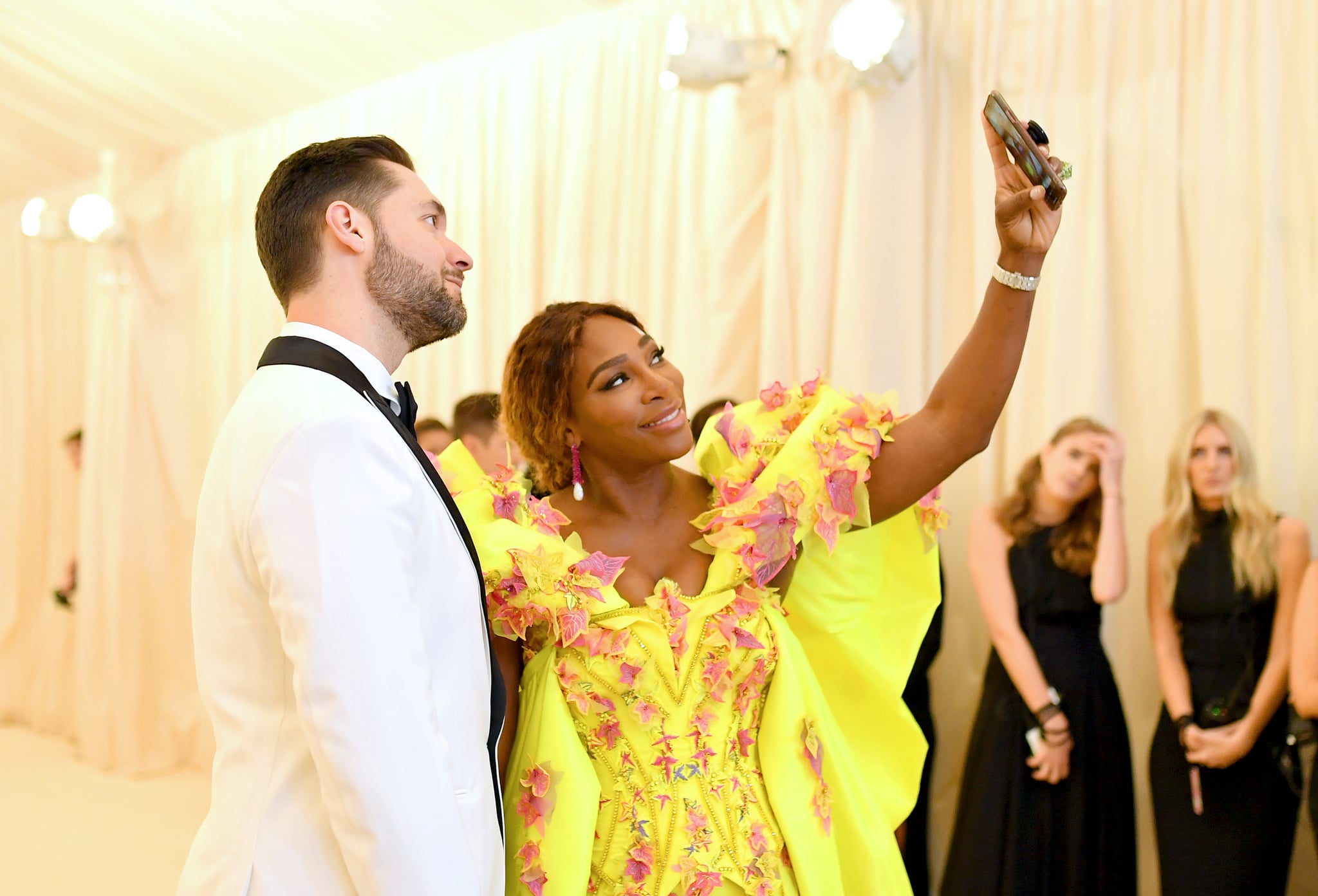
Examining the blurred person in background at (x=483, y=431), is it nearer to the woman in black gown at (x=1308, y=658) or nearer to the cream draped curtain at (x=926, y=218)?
the cream draped curtain at (x=926, y=218)

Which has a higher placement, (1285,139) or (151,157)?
(151,157)

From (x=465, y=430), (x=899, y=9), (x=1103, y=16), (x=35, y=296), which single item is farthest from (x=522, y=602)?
(x=35, y=296)

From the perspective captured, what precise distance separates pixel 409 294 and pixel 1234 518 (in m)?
2.57

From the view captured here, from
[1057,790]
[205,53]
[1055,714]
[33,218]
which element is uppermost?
[205,53]

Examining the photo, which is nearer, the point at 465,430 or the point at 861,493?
the point at 861,493

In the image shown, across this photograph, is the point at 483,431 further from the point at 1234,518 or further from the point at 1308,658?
the point at 1308,658

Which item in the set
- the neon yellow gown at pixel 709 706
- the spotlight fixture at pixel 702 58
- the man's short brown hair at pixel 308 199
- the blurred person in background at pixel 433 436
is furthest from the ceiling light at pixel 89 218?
the man's short brown hair at pixel 308 199

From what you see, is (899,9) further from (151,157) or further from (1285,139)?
(151,157)

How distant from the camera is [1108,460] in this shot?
3.24 meters

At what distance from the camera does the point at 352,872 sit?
1.11 metres

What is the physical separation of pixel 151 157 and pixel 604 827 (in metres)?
6.26

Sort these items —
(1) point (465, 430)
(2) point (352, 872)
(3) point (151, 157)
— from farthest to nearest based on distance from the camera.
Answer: (3) point (151, 157)
(1) point (465, 430)
(2) point (352, 872)

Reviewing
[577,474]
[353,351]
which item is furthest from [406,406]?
[577,474]

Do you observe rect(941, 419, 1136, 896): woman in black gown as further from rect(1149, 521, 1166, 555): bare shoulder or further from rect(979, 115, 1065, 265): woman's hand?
rect(979, 115, 1065, 265): woman's hand
